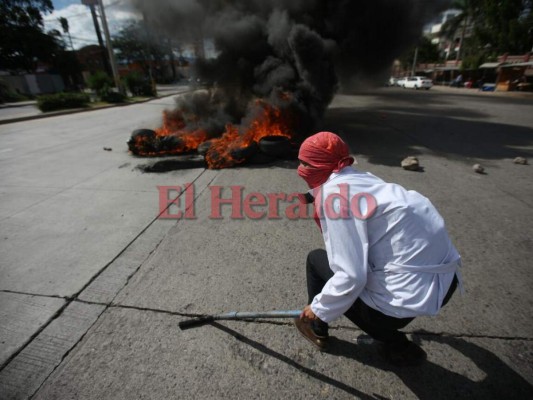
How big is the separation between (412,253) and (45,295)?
298cm

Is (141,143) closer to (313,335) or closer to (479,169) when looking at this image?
(313,335)

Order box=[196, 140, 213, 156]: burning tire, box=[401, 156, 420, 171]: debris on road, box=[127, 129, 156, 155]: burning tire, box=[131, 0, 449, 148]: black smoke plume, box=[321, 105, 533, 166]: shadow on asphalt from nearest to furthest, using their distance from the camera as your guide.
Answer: box=[401, 156, 420, 171]: debris on road
box=[196, 140, 213, 156]: burning tire
box=[321, 105, 533, 166]: shadow on asphalt
box=[127, 129, 156, 155]: burning tire
box=[131, 0, 449, 148]: black smoke plume

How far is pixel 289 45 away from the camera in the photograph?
824cm

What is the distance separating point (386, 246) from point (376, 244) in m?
0.05

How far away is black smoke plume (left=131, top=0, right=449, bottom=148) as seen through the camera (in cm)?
803

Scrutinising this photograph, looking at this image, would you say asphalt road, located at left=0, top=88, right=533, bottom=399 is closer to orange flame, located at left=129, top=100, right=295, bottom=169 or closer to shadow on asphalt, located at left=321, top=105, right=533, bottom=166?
orange flame, located at left=129, top=100, right=295, bottom=169

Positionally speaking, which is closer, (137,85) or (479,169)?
(479,169)

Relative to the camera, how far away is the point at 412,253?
135 centimetres

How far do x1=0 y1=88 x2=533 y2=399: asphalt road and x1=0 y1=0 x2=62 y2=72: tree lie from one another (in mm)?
40105

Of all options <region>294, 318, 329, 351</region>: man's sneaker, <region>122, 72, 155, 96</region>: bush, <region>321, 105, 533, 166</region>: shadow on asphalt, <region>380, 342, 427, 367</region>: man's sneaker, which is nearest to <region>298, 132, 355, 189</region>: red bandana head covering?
<region>294, 318, 329, 351</region>: man's sneaker

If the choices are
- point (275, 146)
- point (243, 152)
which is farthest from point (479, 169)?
point (243, 152)

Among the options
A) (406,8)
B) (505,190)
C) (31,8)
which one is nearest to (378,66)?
(406,8)

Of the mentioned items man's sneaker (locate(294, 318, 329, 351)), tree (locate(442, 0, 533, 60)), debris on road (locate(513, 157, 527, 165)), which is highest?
tree (locate(442, 0, 533, 60))

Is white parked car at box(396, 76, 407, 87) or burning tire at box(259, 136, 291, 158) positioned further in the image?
white parked car at box(396, 76, 407, 87)
